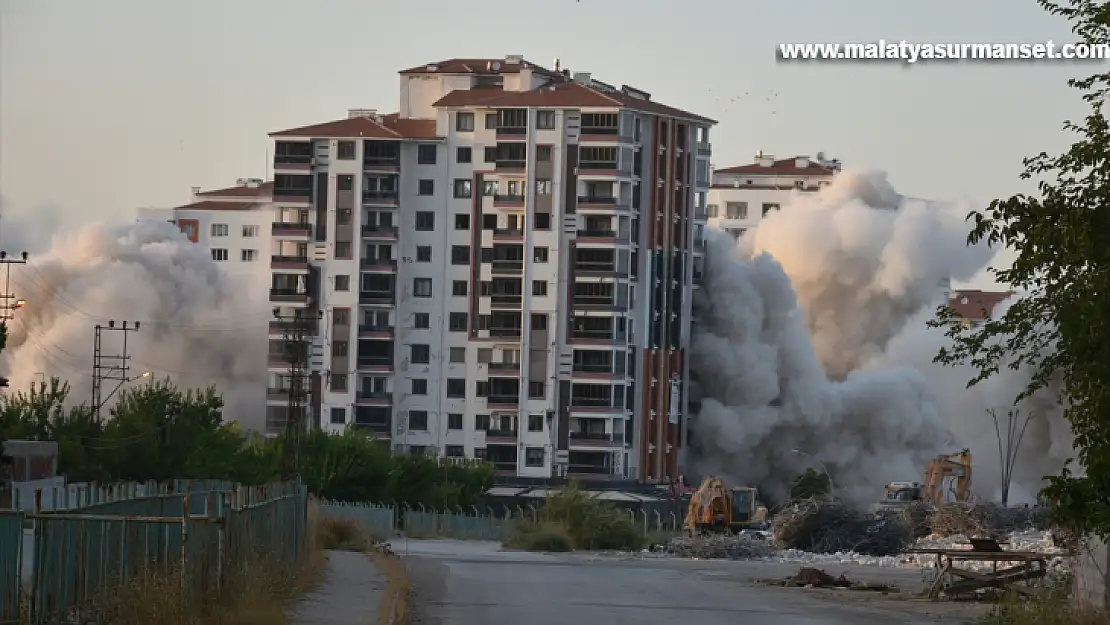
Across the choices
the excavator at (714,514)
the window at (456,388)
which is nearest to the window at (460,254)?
the window at (456,388)

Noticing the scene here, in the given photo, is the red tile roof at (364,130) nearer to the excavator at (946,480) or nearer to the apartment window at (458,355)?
the apartment window at (458,355)

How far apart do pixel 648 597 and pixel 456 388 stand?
8475cm

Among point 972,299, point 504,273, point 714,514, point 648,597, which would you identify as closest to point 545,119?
point 504,273

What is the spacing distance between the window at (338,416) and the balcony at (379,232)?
10.0 m

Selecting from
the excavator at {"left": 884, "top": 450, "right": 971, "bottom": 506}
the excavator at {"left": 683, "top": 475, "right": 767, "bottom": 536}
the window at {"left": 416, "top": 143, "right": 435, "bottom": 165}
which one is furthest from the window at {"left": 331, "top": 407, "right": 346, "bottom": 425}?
the excavator at {"left": 884, "top": 450, "right": 971, "bottom": 506}

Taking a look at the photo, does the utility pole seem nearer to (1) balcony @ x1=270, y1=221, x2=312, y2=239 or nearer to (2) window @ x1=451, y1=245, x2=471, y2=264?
(1) balcony @ x1=270, y1=221, x2=312, y2=239

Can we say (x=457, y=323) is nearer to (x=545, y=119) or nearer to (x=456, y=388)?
(x=456, y=388)

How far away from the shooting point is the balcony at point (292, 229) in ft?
396

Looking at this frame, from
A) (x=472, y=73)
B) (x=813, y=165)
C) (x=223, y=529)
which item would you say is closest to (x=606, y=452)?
(x=472, y=73)

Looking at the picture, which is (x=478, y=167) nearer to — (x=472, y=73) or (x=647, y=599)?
(x=472, y=73)

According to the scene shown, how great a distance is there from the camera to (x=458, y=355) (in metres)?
120

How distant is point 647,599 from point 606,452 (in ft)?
262

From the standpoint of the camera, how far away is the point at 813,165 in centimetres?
17300

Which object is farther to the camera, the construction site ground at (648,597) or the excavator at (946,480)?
the excavator at (946,480)
